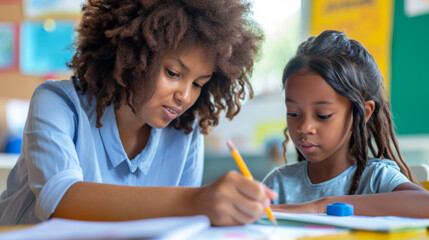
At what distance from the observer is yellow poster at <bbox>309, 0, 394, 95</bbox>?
80.4 inches

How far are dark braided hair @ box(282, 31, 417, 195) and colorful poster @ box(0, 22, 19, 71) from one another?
235cm

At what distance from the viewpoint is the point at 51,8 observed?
9.79ft

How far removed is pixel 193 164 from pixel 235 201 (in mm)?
684

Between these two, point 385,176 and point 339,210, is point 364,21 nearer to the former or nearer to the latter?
point 385,176

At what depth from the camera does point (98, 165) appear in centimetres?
104

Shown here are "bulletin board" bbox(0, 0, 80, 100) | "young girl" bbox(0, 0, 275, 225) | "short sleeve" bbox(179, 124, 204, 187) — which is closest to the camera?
"young girl" bbox(0, 0, 275, 225)

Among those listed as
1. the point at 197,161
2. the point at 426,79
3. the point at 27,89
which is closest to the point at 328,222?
the point at 197,161

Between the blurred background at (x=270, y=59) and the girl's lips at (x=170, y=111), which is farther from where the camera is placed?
the blurred background at (x=270, y=59)

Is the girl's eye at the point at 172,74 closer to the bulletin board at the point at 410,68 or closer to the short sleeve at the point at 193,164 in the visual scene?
the short sleeve at the point at 193,164

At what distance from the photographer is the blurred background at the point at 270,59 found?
77.3 inches

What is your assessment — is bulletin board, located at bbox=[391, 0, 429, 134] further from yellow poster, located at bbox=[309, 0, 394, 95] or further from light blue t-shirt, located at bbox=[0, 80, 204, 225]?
light blue t-shirt, located at bbox=[0, 80, 204, 225]

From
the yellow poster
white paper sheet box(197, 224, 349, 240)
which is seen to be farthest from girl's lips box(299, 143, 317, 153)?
the yellow poster

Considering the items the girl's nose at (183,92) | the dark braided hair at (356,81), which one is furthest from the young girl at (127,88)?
the dark braided hair at (356,81)

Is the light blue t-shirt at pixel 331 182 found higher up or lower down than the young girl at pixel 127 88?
lower down
